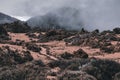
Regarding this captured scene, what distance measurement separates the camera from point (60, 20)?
110375 mm

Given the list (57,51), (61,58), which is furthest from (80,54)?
(57,51)

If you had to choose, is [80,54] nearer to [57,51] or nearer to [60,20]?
[57,51]

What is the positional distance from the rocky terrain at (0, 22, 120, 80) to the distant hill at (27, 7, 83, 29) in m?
43.4

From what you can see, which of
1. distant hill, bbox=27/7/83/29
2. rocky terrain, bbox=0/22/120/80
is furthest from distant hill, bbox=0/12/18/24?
rocky terrain, bbox=0/22/120/80

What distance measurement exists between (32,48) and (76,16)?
234ft

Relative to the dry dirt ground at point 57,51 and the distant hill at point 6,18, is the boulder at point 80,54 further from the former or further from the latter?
the distant hill at point 6,18

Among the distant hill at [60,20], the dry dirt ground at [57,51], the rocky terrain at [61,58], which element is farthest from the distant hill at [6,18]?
the dry dirt ground at [57,51]

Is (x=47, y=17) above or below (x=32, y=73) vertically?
above

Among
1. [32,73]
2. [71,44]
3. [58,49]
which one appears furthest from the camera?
[71,44]

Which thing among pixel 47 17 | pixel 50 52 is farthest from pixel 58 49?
pixel 47 17

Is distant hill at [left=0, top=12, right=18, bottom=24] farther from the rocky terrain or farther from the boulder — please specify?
the boulder

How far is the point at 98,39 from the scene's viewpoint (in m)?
54.7

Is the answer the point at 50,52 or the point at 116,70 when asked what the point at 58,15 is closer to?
the point at 50,52

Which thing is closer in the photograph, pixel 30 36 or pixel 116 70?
pixel 116 70
